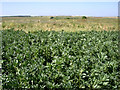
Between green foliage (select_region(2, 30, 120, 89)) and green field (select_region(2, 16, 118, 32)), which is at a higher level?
green field (select_region(2, 16, 118, 32))

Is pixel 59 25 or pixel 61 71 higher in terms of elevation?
pixel 59 25

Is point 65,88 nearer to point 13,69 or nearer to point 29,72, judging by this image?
point 29,72

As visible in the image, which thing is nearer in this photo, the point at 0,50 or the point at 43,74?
the point at 43,74

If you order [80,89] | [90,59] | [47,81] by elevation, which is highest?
[90,59]

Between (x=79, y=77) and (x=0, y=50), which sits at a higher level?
(x=0, y=50)

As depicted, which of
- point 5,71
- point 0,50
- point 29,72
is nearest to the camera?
point 29,72

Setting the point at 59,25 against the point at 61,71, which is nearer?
the point at 61,71

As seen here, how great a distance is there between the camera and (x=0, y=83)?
378 centimetres

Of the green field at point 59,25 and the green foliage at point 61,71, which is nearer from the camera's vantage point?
the green foliage at point 61,71

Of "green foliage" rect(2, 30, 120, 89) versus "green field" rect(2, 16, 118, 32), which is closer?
"green foliage" rect(2, 30, 120, 89)

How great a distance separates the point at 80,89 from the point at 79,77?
342 mm

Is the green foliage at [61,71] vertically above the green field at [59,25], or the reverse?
the green field at [59,25]

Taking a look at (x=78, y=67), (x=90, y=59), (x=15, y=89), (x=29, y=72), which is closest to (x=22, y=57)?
(x=29, y=72)

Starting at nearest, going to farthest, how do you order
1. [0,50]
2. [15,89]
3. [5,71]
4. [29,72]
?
[15,89] < [29,72] < [5,71] < [0,50]
